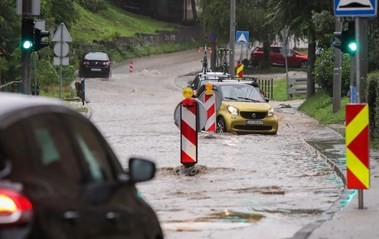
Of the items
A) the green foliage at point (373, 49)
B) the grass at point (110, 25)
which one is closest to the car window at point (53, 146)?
the green foliage at point (373, 49)

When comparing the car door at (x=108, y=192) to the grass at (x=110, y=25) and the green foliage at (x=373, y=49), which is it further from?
the grass at (x=110, y=25)

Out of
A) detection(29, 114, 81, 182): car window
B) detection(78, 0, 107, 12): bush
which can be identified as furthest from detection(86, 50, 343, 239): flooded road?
detection(78, 0, 107, 12): bush

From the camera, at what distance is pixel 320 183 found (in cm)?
1617

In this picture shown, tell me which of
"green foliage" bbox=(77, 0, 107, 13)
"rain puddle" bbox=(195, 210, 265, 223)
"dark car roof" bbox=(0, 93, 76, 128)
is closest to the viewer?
"dark car roof" bbox=(0, 93, 76, 128)

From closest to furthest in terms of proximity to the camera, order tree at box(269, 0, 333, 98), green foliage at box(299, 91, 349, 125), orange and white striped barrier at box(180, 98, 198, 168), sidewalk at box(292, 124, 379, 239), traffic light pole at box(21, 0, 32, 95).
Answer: sidewalk at box(292, 124, 379, 239)
orange and white striped barrier at box(180, 98, 198, 168)
traffic light pole at box(21, 0, 32, 95)
green foliage at box(299, 91, 349, 125)
tree at box(269, 0, 333, 98)

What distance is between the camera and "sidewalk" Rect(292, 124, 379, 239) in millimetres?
10461

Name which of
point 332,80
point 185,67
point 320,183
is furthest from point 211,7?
point 320,183

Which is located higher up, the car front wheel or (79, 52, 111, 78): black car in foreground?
(79, 52, 111, 78): black car in foreground

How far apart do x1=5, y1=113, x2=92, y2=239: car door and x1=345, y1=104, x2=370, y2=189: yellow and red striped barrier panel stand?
264 inches

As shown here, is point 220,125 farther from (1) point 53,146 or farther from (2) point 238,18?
(2) point 238,18

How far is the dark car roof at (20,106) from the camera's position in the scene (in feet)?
15.8

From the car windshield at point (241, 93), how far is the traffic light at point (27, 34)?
29.2ft

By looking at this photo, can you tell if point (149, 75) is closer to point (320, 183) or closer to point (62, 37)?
point (62, 37)

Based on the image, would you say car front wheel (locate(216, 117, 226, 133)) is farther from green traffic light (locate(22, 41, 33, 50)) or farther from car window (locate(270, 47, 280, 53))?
car window (locate(270, 47, 280, 53))
